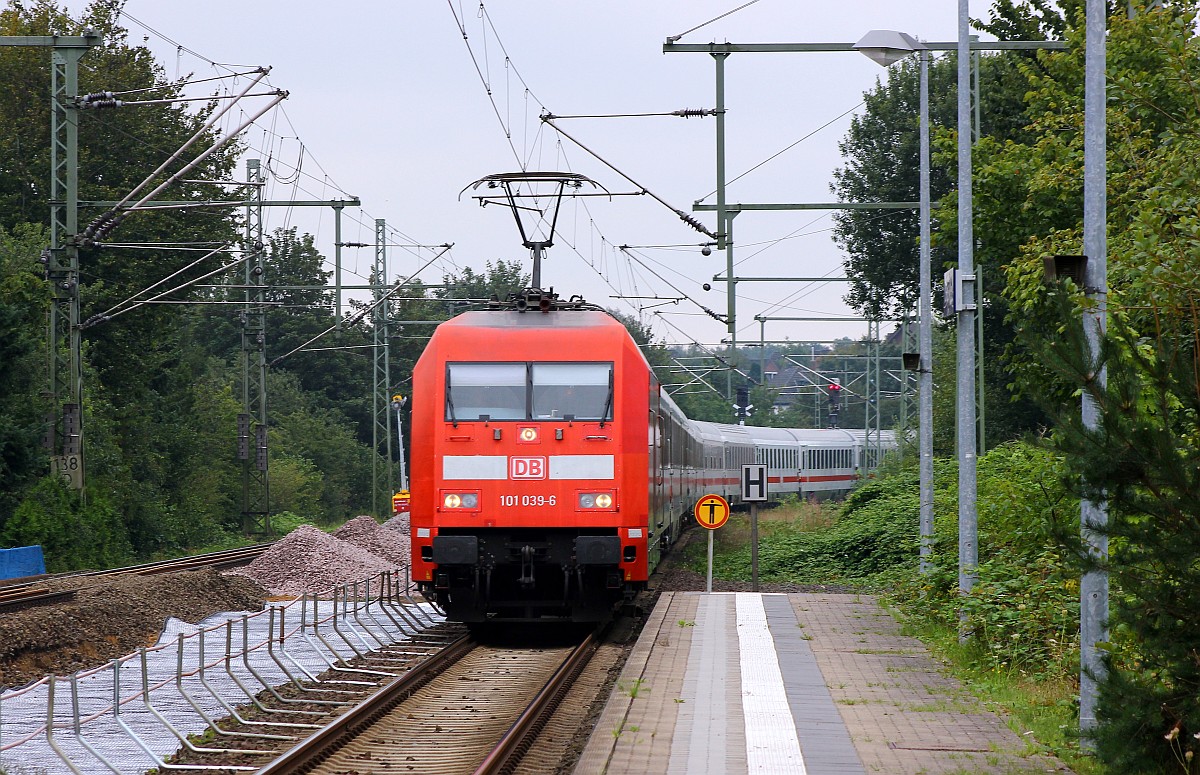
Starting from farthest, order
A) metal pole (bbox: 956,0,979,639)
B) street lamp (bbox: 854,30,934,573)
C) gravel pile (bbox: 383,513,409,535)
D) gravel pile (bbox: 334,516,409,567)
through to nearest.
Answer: gravel pile (bbox: 383,513,409,535)
gravel pile (bbox: 334,516,409,567)
street lamp (bbox: 854,30,934,573)
metal pole (bbox: 956,0,979,639)

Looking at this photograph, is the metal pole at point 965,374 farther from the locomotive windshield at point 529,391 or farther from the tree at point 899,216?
the tree at point 899,216

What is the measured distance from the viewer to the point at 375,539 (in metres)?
33.4

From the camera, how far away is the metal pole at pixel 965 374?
13984mm

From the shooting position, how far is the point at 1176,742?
7.38 meters

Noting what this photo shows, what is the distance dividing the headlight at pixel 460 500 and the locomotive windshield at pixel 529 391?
82cm

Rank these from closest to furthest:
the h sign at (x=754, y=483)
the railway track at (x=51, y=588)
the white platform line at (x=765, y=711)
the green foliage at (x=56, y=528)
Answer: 1. the white platform line at (x=765, y=711)
2. the railway track at (x=51, y=588)
3. the h sign at (x=754, y=483)
4. the green foliage at (x=56, y=528)

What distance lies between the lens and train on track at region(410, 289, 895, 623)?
14797 mm

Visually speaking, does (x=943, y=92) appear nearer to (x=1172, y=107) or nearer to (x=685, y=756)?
(x=1172, y=107)

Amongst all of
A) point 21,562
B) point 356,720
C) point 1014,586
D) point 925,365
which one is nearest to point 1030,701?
point 1014,586

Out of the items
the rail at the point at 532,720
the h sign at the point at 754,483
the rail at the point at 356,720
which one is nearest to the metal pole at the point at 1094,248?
the rail at the point at 532,720

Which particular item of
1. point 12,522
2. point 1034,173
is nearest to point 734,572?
point 1034,173

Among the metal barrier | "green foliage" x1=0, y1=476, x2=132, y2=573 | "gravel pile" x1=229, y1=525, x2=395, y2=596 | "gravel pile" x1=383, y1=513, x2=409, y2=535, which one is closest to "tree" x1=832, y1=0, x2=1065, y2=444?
"gravel pile" x1=383, y1=513, x2=409, y2=535

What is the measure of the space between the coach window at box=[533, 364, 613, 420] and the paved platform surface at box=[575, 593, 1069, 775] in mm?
2413

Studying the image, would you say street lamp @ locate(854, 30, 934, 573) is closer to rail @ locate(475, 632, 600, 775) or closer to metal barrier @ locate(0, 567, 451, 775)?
rail @ locate(475, 632, 600, 775)
